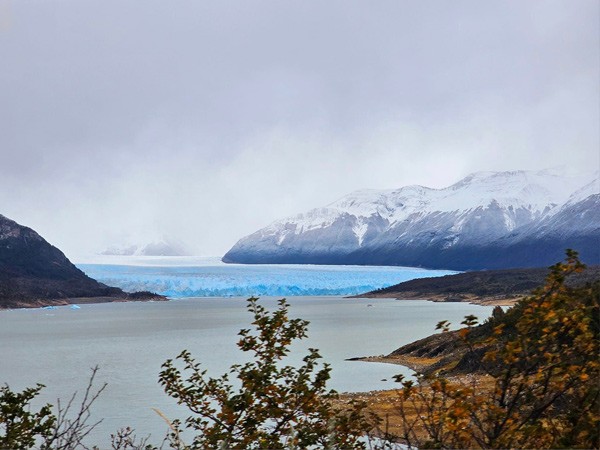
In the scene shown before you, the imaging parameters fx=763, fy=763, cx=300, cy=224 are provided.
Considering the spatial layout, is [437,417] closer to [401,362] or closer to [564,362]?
[564,362]

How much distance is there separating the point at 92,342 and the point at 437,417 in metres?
58.8

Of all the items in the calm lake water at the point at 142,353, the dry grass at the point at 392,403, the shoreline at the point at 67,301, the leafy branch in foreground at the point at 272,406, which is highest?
the leafy branch in foreground at the point at 272,406

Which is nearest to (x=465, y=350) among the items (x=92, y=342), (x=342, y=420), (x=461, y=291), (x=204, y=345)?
(x=204, y=345)

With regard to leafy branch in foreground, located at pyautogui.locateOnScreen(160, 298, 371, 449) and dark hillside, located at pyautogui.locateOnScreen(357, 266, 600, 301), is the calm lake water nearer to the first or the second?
leafy branch in foreground, located at pyautogui.locateOnScreen(160, 298, 371, 449)

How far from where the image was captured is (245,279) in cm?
11788

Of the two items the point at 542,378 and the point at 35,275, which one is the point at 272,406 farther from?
the point at 35,275

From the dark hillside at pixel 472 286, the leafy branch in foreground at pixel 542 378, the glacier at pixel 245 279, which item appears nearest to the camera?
the leafy branch in foreground at pixel 542 378

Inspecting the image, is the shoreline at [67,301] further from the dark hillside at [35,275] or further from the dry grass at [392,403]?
the dry grass at [392,403]

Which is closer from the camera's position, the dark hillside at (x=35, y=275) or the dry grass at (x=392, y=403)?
the dry grass at (x=392, y=403)

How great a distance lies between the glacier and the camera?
387 ft

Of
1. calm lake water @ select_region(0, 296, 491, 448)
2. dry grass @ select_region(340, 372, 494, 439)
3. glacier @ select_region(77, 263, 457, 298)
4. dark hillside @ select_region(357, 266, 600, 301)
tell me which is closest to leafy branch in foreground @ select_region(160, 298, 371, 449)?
dry grass @ select_region(340, 372, 494, 439)

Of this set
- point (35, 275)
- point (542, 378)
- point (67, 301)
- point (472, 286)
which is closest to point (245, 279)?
point (472, 286)

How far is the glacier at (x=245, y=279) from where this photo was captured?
387 ft

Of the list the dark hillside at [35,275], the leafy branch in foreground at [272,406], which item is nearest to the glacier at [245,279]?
the dark hillside at [35,275]
